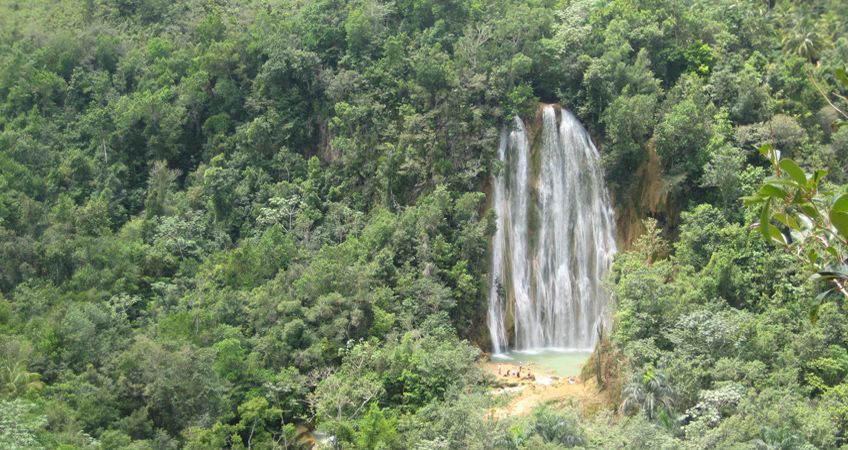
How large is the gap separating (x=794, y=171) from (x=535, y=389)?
64.5ft

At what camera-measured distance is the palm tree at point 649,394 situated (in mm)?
19859

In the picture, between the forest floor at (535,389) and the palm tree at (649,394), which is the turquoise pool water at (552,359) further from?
the palm tree at (649,394)

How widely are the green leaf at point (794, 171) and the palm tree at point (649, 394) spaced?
16.2 meters

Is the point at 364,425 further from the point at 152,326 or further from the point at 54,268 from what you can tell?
the point at 54,268

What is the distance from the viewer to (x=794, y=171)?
13.5 ft

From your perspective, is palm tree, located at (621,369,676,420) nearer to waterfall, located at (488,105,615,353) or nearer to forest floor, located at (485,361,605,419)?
forest floor, located at (485,361,605,419)

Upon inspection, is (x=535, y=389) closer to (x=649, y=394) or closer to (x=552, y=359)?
(x=552, y=359)

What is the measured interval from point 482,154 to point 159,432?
12.1 metres

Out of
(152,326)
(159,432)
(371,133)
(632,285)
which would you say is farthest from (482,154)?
(159,432)

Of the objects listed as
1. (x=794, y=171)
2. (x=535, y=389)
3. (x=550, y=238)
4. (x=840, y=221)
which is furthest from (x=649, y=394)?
(x=794, y=171)

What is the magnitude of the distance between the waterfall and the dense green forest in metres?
0.64

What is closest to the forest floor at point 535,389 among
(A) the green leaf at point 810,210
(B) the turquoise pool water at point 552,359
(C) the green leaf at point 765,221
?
(B) the turquoise pool water at point 552,359

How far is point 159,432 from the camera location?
794 inches

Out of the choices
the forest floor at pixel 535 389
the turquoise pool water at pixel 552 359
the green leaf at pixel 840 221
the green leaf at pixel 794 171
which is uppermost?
the green leaf at pixel 794 171
